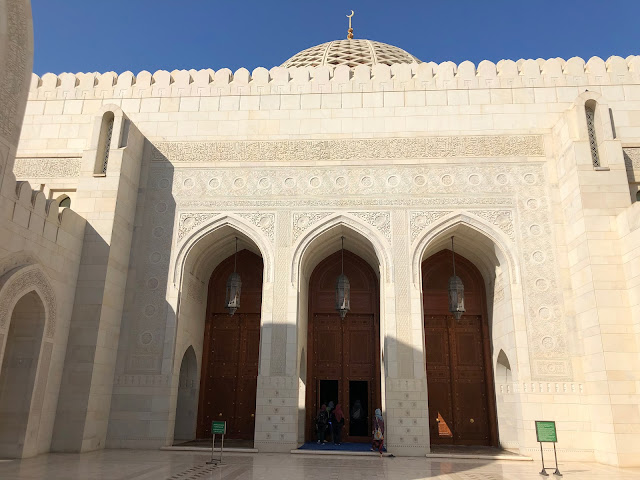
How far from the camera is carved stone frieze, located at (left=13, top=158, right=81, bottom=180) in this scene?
308 inches

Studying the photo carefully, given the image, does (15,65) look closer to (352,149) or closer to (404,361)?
(352,149)

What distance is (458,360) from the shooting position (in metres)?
8.02

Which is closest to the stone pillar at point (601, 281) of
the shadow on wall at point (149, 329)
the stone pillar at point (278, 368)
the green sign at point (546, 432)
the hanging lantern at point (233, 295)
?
the green sign at point (546, 432)

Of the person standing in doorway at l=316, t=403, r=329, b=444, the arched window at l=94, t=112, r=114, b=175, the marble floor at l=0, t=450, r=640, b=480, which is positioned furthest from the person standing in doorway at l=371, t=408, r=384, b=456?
the arched window at l=94, t=112, r=114, b=175

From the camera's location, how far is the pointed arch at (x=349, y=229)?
23.6ft

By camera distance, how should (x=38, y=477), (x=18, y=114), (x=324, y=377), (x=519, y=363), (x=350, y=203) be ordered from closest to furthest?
1. (x=38, y=477)
2. (x=18, y=114)
3. (x=519, y=363)
4. (x=350, y=203)
5. (x=324, y=377)

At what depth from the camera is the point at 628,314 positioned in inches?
241

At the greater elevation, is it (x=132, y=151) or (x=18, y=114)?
(x=132, y=151)

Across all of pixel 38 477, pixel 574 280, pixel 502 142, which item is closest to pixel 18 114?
pixel 38 477

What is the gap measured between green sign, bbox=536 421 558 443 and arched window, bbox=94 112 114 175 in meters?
6.21

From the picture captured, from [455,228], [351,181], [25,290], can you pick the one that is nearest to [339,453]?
[455,228]

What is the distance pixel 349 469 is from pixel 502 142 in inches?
192

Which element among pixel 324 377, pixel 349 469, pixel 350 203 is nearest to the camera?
pixel 349 469

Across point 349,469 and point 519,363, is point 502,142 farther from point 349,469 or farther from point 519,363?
point 349,469
